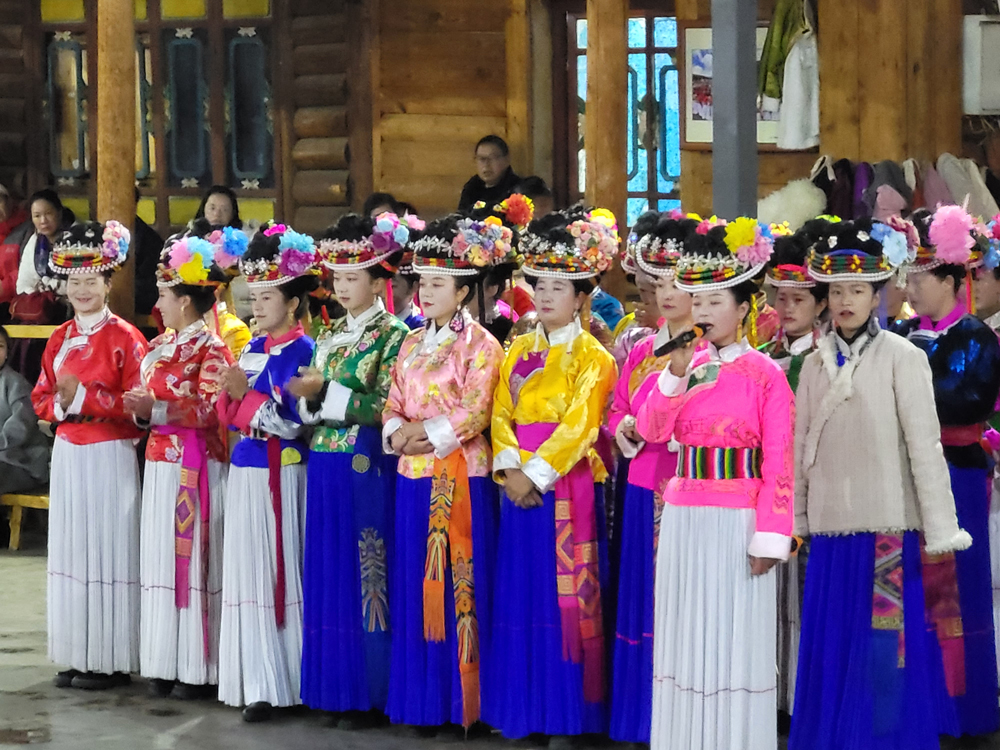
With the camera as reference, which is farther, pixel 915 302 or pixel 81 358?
pixel 81 358

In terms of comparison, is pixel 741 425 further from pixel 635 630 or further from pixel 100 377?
pixel 100 377

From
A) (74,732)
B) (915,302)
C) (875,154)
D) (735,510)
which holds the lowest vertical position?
(74,732)

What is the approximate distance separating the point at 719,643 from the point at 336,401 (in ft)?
5.37

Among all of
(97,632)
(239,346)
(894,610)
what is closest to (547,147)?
(239,346)

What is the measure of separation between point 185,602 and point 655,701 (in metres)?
1.97

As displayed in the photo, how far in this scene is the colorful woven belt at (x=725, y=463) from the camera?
4.39m

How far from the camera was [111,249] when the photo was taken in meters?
6.03

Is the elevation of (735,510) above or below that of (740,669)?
above

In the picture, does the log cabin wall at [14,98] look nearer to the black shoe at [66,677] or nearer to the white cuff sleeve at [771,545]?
the black shoe at [66,677]

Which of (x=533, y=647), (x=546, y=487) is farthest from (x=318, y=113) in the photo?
(x=533, y=647)

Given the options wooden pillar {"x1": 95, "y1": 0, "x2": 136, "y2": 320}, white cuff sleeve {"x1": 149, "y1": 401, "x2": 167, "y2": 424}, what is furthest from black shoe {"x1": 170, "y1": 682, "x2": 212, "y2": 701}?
wooden pillar {"x1": 95, "y1": 0, "x2": 136, "y2": 320}

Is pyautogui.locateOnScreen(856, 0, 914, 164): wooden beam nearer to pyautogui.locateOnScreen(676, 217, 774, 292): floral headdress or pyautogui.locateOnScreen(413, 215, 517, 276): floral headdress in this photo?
pyautogui.locateOnScreen(413, 215, 517, 276): floral headdress

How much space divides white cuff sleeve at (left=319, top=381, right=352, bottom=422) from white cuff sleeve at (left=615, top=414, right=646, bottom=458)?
944 millimetres

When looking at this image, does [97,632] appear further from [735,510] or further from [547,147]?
[547,147]
